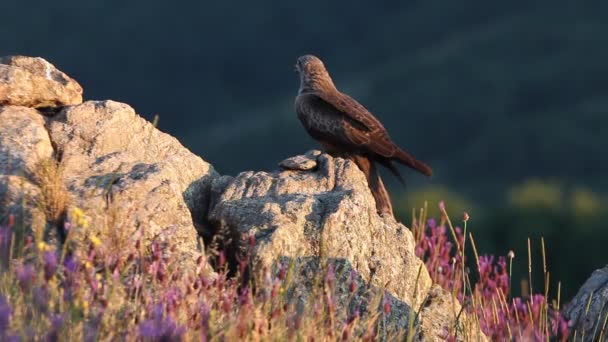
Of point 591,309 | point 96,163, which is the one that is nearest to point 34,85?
point 96,163

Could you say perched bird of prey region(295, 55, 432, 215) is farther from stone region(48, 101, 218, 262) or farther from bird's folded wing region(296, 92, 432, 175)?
stone region(48, 101, 218, 262)

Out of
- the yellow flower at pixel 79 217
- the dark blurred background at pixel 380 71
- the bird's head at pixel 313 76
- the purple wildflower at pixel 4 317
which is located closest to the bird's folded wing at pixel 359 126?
the bird's head at pixel 313 76

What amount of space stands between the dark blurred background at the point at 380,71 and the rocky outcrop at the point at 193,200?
60.3 m

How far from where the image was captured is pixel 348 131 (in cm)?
1175

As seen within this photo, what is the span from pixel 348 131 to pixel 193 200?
3387mm

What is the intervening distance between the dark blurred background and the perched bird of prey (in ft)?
A: 186

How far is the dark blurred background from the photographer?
99688 mm

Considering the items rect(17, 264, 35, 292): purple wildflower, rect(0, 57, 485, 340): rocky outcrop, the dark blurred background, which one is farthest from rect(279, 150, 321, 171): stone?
the dark blurred background

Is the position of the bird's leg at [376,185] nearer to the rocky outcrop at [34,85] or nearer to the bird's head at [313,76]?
the bird's head at [313,76]

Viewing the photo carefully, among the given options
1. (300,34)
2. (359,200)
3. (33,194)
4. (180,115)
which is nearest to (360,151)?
(359,200)

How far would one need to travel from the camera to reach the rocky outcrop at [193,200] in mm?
7293

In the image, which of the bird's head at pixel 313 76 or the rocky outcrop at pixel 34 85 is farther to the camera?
the bird's head at pixel 313 76

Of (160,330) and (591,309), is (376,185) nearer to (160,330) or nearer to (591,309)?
(591,309)

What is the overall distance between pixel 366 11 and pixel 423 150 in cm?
5162
